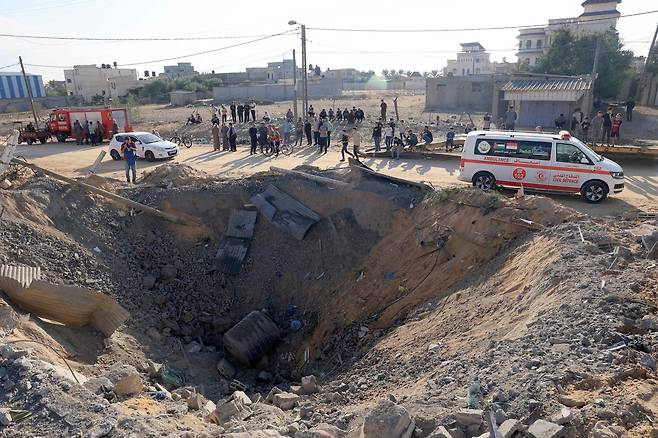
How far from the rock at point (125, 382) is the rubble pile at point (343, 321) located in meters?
0.02

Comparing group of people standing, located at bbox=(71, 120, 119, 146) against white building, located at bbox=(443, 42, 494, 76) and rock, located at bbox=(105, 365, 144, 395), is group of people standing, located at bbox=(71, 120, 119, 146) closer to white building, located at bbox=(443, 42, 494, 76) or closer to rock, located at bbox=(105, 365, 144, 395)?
rock, located at bbox=(105, 365, 144, 395)

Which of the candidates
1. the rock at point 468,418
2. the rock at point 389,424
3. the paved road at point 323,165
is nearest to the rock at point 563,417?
the rock at point 468,418

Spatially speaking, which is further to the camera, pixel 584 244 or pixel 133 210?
pixel 133 210

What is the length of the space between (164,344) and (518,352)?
7.06 m

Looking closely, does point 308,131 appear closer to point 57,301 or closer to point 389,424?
point 57,301

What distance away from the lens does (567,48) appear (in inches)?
1389

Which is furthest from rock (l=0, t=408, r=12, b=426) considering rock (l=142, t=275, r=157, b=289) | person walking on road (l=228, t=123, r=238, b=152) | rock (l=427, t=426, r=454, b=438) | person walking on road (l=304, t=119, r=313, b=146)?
person walking on road (l=304, t=119, r=313, b=146)

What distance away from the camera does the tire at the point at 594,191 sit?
44.8 ft

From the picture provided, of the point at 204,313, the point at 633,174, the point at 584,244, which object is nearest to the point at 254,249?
the point at 204,313

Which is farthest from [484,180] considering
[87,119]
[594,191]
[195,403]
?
[87,119]

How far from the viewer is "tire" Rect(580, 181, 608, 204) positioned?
13656mm

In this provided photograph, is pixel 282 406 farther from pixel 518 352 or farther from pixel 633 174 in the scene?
pixel 633 174

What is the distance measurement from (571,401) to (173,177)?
1292 centimetres

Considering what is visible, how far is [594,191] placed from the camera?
1377 cm
